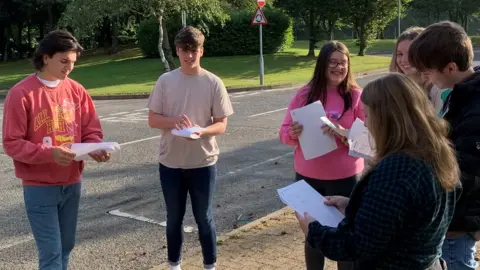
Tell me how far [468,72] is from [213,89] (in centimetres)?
195

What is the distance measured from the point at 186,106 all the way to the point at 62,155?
1024 mm

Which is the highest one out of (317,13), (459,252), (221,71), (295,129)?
(317,13)

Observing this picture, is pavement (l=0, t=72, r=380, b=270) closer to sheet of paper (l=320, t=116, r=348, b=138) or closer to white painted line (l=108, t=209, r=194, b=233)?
white painted line (l=108, t=209, r=194, b=233)

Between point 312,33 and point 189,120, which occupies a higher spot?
point 312,33

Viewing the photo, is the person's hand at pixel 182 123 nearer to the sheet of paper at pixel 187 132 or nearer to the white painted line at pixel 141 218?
the sheet of paper at pixel 187 132

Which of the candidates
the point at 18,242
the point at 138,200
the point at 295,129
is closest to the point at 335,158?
the point at 295,129

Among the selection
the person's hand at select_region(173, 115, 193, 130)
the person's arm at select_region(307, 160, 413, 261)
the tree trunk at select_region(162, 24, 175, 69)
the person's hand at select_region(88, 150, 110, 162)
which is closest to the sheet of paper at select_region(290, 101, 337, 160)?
the person's hand at select_region(173, 115, 193, 130)

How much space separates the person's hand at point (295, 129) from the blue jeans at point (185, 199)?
2.21 ft

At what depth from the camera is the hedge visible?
33.0 metres

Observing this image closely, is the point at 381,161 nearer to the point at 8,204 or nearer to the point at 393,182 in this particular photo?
the point at 393,182

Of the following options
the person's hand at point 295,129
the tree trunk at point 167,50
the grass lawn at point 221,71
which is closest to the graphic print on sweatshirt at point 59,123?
the person's hand at point 295,129

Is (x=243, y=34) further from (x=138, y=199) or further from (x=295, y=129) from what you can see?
(x=295, y=129)

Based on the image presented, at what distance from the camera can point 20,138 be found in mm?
3258

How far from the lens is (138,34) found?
35.3 m
